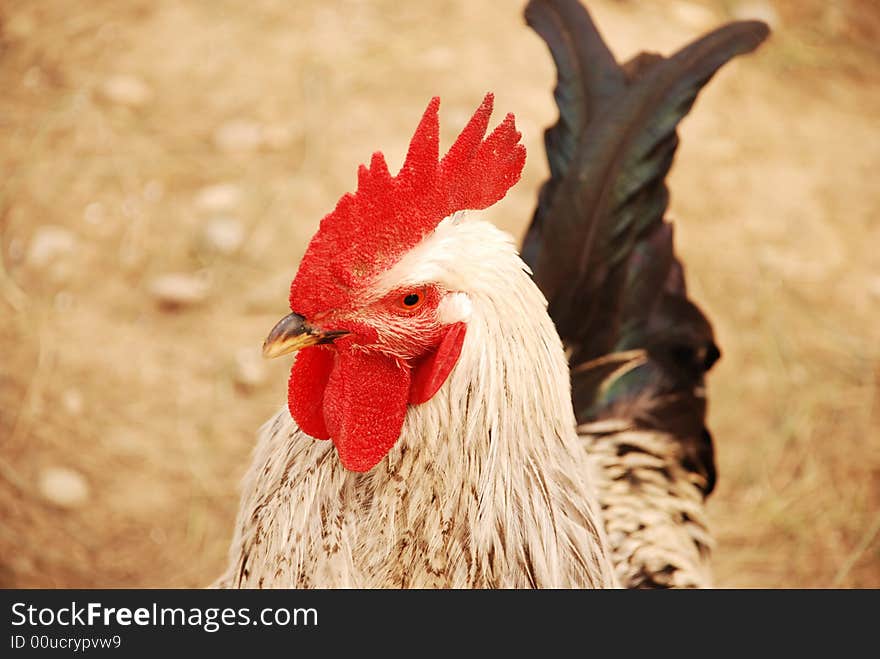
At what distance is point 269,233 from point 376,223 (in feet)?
6.35

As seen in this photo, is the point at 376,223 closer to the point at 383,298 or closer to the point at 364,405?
the point at 383,298

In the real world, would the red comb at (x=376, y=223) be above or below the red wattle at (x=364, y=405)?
above

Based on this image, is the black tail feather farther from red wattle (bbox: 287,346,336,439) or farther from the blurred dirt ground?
the blurred dirt ground

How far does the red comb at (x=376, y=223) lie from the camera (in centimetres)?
126

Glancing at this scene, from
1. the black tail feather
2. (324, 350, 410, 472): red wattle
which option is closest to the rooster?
(324, 350, 410, 472): red wattle

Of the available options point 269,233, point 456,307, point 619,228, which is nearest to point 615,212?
point 619,228

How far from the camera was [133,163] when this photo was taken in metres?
3.25

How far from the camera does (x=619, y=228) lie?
1.84 m

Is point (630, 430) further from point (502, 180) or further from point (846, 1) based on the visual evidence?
point (846, 1)

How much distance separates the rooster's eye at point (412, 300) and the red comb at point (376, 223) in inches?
2.1

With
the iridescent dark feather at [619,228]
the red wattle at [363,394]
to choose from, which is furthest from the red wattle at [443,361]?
the iridescent dark feather at [619,228]

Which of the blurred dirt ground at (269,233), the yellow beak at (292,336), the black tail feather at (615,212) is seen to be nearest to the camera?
the yellow beak at (292,336)

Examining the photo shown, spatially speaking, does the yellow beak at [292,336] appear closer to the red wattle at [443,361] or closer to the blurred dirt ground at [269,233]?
the red wattle at [443,361]
